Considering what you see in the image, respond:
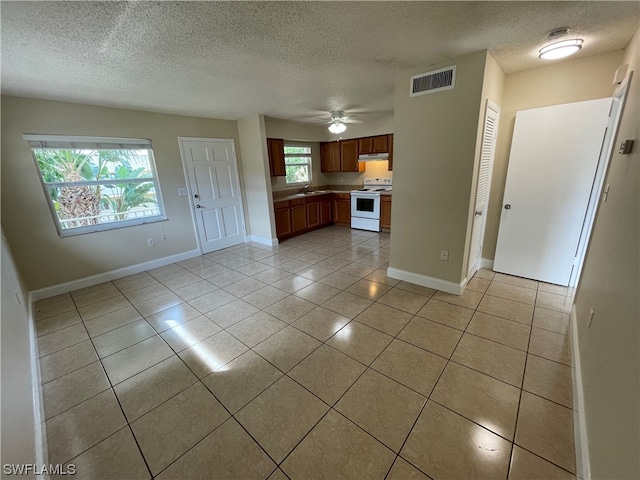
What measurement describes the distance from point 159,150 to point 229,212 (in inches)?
60.0

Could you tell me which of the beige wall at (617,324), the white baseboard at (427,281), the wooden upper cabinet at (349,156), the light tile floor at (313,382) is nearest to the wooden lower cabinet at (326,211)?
the wooden upper cabinet at (349,156)

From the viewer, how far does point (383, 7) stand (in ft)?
5.10

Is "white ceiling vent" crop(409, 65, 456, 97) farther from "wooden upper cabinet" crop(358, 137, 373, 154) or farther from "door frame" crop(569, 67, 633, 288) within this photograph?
"wooden upper cabinet" crop(358, 137, 373, 154)

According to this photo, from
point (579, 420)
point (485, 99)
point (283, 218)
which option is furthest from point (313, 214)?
point (579, 420)

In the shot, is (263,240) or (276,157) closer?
(263,240)

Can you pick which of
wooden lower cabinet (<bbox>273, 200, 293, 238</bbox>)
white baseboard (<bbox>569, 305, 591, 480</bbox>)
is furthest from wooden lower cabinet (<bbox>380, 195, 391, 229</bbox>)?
white baseboard (<bbox>569, 305, 591, 480</bbox>)

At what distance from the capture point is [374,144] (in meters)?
5.69

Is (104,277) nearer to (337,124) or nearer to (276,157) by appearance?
(276,157)

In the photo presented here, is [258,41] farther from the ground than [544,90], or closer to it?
farther from the ground

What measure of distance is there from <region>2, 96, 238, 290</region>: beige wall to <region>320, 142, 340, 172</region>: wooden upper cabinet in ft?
9.31

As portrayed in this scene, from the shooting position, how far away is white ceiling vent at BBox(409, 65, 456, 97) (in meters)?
2.42

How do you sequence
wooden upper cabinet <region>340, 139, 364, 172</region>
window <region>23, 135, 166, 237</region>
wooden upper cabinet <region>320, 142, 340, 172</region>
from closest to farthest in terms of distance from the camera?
window <region>23, 135, 166, 237</region>, wooden upper cabinet <region>340, 139, 364, 172</region>, wooden upper cabinet <region>320, 142, 340, 172</region>

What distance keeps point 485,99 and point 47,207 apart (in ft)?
16.6

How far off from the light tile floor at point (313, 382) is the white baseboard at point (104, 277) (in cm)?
12
